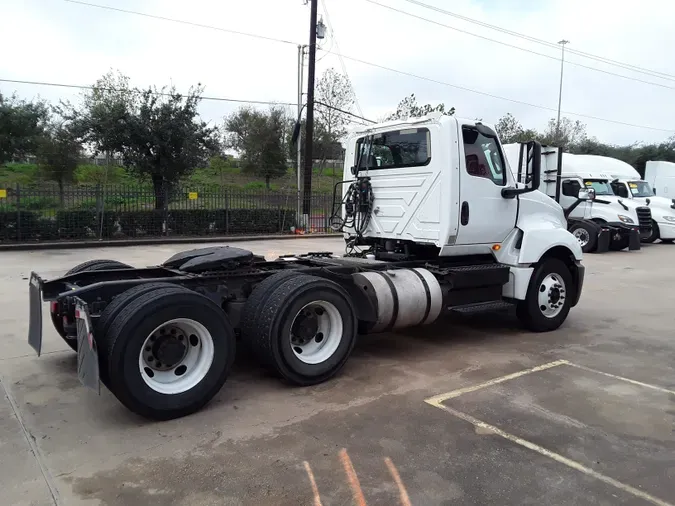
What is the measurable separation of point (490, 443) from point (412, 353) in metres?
2.35

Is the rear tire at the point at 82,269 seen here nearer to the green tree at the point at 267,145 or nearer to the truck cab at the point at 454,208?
the truck cab at the point at 454,208

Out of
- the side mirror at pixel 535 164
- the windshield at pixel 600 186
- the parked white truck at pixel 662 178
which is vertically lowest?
the side mirror at pixel 535 164

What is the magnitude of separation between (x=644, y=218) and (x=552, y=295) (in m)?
15.3

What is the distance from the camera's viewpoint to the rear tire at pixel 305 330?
4.74m

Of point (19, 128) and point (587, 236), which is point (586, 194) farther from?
point (19, 128)

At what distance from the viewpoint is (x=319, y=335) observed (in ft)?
17.3

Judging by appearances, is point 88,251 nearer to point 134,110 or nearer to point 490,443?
point 134,110

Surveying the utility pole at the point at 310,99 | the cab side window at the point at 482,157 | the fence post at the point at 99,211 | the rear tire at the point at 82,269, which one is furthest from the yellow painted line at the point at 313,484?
the utility pole at the point at 310,99

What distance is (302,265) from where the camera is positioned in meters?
6.20

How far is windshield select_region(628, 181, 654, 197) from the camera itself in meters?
21.0

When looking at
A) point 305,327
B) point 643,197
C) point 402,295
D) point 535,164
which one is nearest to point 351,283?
point 402,295

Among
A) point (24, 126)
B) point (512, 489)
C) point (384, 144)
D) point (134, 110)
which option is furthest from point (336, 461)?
point (24, 126)

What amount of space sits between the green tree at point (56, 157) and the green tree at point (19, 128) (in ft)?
3.90

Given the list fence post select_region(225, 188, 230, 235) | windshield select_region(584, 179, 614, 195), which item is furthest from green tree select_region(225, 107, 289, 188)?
windshield select_region(584, 179, 614, 195)
